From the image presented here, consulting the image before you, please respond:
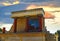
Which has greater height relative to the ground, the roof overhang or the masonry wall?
the roof overhang

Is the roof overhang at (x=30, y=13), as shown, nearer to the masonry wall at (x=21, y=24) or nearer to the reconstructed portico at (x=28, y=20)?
the reconstructed portico at (x=28, y=20)

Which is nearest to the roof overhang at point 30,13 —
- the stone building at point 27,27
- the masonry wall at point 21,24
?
the stone building at point 27,27

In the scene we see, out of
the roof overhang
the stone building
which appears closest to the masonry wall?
the stone building

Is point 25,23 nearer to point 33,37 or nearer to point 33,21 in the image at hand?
point 33,21

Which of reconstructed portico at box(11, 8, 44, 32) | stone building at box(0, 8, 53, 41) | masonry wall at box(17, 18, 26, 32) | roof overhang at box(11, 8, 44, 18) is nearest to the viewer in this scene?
stone building at box(0, 8, 53, 41)

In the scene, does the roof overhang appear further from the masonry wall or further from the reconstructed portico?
the masonry wall

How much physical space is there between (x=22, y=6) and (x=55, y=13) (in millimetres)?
9143

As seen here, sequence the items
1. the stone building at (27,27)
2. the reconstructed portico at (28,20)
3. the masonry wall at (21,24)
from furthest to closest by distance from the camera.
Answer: the masonry wall at (21,24)
the reconstructed portico at (28,20)
the stone building at (27,27)

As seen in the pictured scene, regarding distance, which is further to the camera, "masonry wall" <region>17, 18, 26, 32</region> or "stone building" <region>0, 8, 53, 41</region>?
"masonry wall" <region>17, 18, 26, 32</region>

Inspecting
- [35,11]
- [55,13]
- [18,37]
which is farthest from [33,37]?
[55,13]

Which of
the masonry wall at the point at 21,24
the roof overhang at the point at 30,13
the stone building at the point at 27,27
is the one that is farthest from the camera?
the masonry wall at the point at 21,24

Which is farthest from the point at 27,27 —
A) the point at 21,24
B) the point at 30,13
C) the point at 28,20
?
the point at 30,13

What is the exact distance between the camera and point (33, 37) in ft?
52.5

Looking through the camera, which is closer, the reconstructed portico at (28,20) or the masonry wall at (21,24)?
the reconstructed portico at (28,20)
